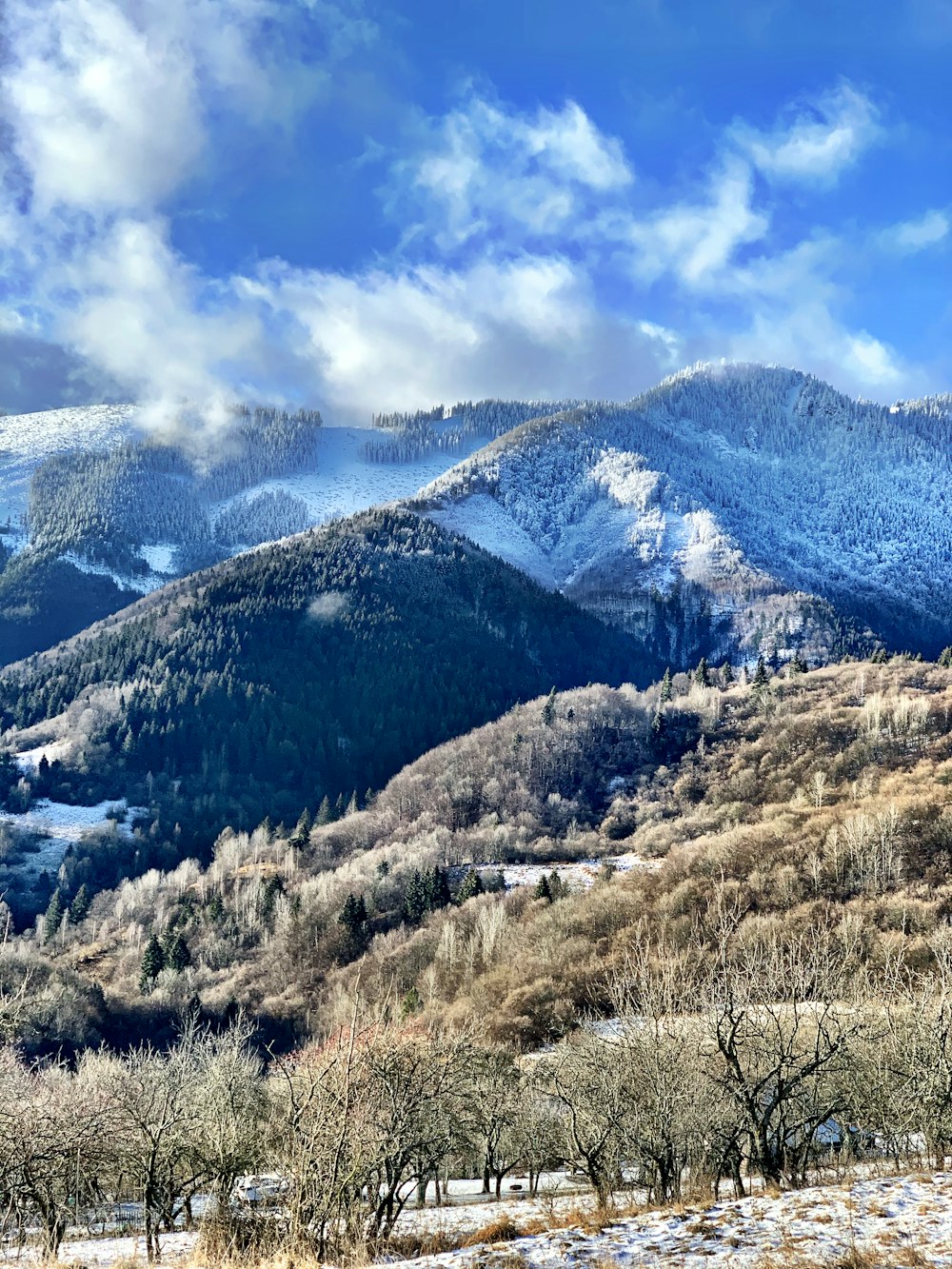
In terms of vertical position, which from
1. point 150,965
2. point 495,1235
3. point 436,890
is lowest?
point 150,965

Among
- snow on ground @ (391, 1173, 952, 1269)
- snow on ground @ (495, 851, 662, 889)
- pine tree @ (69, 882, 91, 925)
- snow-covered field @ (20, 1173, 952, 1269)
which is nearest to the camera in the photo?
snow-covered field @ (20, 1173, 952, 1269)

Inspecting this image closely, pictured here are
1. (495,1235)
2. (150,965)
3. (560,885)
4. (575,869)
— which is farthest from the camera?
(575,869)

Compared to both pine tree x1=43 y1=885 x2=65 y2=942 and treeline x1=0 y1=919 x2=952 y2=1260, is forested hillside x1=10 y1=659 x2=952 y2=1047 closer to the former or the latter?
pine tree x1=43 y1=885 x2=65 y2=942

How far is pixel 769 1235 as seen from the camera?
20.6m

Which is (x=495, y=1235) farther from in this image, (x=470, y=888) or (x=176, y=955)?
(x=176, y=955)

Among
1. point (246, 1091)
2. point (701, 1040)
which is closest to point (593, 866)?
point (246, 1091)

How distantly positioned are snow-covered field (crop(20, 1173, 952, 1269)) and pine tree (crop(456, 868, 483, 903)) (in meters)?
109

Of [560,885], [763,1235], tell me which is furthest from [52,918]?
[763,1235]

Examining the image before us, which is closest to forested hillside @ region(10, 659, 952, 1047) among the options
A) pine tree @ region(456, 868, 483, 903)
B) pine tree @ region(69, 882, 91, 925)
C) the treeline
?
pine tree @ region(456, 868, 483, 903)

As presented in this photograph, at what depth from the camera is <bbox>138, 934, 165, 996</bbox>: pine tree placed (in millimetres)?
124438

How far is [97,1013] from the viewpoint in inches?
4456

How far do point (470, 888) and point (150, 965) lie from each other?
4811cm

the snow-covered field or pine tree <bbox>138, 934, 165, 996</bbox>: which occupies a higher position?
the snow-covered field

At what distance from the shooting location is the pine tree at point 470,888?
13288 centimetres
